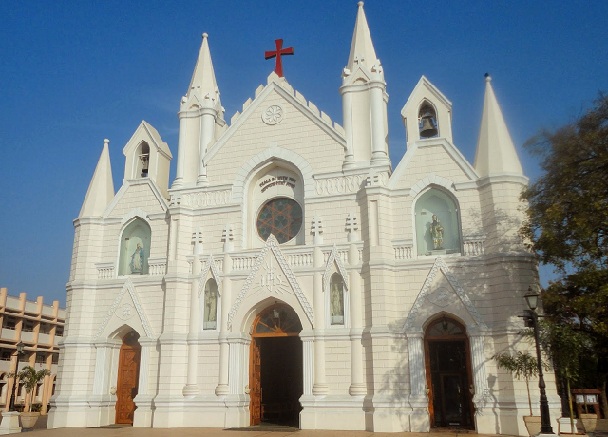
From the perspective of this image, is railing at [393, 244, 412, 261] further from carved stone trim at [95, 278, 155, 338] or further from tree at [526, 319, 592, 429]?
carved stone trim at [95, 278, 155, 338]

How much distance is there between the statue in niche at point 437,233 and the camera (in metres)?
20.3

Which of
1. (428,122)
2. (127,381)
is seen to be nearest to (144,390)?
(127,381)

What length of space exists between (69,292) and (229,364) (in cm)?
808

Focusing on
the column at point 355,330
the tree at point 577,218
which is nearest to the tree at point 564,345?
the tree at point 577,218

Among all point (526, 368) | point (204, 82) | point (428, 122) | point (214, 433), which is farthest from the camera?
point (204, 82)

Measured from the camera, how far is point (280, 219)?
23.0 m

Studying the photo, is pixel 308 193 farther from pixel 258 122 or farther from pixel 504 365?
pixel 504 365

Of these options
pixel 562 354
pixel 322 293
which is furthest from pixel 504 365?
pixel 322 293

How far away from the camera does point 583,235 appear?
16.1 m

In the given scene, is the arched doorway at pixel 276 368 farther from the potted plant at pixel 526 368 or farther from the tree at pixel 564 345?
the tree at pixel 564 345

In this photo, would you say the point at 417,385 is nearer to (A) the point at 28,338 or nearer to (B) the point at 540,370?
(B) the point at 540,370

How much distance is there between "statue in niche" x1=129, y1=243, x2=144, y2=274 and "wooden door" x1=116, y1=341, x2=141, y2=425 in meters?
2.96

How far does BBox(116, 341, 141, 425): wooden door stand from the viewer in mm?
22438

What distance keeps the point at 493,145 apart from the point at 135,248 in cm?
1505
